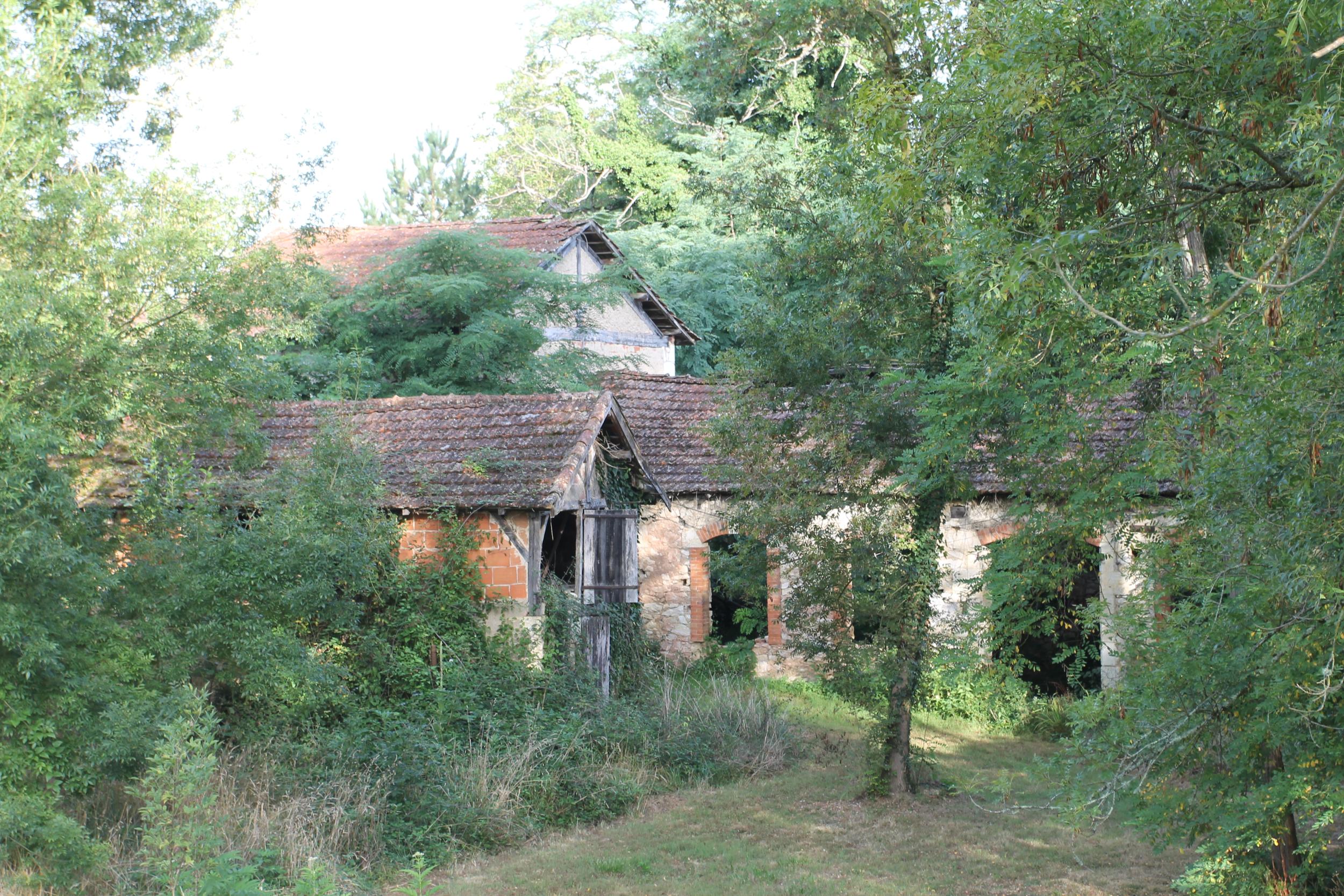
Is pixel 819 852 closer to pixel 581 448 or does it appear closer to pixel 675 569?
pixel 581 448

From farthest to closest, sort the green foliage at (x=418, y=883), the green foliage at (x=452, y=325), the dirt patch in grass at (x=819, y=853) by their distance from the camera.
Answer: the green foliage at (x=452, y=325), the dirt patch in grass at (x=819, y=853), the green foliage at (x=418, y=883)

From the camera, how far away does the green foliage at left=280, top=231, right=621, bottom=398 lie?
17.6m

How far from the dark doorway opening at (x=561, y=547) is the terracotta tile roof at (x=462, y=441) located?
42.7 inches

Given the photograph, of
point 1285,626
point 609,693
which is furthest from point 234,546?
point 1285,626

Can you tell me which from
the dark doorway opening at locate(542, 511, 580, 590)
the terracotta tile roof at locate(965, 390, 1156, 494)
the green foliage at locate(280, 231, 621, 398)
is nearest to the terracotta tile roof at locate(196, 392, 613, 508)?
the dark doorway opening at locate(542, 511, 580, 590)

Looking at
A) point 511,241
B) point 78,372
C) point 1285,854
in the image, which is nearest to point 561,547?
point 78,372

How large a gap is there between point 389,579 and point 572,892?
4.11 m

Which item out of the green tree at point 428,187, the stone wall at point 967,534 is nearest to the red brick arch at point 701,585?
the stone wall at point 967,534

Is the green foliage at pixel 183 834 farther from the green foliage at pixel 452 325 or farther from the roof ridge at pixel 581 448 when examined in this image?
the green foliage at pixel 452 325

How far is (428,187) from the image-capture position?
43.6 m

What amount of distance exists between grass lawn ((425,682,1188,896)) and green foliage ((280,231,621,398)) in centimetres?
852

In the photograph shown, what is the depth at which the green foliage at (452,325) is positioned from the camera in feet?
57.9

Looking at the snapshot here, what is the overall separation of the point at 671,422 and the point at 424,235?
7229 millimetres

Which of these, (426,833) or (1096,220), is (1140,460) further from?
(426,833)
